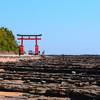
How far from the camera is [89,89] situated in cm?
2320

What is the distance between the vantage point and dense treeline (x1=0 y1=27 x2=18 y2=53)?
239ft

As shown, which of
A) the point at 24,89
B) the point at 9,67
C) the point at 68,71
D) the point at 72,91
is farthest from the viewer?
the point at 9,67

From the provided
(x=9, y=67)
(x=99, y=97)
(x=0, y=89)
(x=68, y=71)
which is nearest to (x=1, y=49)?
(x=9, y=67)

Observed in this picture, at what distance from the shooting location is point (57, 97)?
22.4 metres

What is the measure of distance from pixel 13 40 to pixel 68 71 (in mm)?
40931

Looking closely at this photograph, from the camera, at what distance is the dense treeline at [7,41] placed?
72875 millimetres

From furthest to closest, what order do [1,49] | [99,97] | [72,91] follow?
[1,49], [72,91], [99,97]

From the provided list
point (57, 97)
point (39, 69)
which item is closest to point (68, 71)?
point (39, 69)

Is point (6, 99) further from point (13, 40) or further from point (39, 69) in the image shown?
point (13, 40)

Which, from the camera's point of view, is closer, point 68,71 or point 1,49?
point 68,71

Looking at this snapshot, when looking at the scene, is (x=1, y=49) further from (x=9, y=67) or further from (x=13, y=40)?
(x=9, y=67)

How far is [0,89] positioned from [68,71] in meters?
14.7

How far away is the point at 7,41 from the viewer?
76.1 metres

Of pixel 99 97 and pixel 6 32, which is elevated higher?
pixel 6 32
